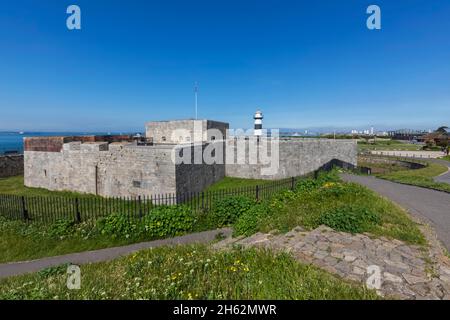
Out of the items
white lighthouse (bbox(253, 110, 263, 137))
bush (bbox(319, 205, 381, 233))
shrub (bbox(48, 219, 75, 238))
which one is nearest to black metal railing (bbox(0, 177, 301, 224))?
shrub (bbox(48, 219, 75, 238))

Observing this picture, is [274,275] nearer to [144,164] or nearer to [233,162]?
[144,164]

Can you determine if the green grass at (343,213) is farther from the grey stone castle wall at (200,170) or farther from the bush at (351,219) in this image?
the grey stone castle wall at (200,170)

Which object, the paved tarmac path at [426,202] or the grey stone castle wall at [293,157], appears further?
the grey stone castle wall at [293,157]

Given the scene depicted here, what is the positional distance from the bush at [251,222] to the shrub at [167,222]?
7.33 feet

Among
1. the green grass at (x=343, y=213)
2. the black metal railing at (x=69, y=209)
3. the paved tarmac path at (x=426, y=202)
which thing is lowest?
the black metal railing at (x=69, y=209)

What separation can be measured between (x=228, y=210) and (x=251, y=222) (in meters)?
2.07

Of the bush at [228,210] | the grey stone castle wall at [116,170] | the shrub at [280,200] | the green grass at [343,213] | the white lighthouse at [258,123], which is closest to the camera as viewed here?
the green grass at [343,213]

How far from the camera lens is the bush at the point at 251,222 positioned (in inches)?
307

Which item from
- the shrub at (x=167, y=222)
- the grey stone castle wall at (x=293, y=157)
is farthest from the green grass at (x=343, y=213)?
the grey stone castle wall at (x=293, y=157)

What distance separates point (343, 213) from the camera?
6.87 metres

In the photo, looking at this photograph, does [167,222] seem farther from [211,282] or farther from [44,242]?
[211,282]

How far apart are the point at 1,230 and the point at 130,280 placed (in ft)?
31.6
